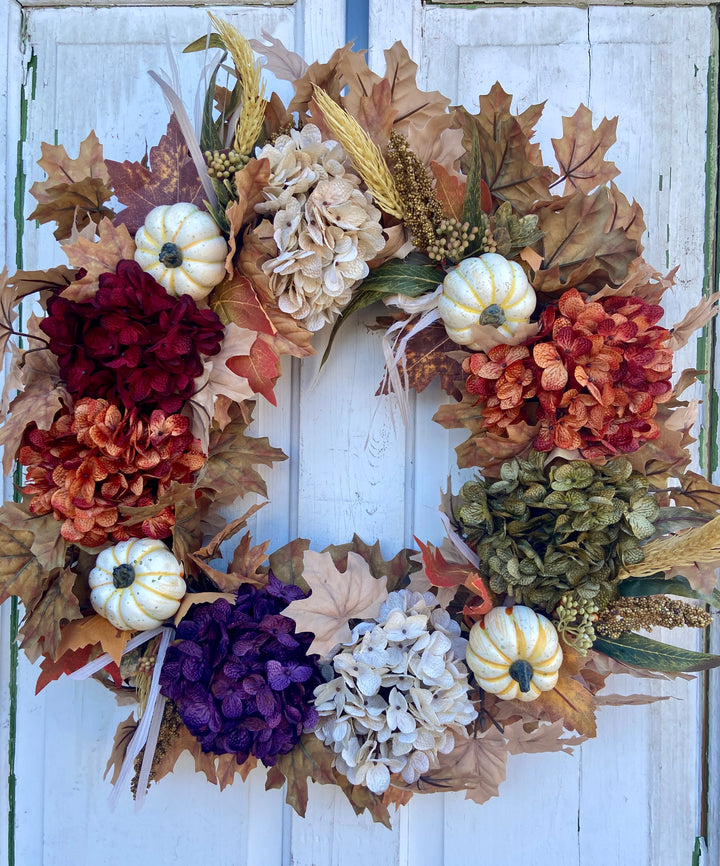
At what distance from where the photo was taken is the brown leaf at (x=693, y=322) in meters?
0.89

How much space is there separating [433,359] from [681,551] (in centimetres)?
39

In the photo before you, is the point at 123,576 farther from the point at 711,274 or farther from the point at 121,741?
the point at 711,274

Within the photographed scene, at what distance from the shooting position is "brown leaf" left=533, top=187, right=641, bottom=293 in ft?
2.87

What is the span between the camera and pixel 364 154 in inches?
32.6

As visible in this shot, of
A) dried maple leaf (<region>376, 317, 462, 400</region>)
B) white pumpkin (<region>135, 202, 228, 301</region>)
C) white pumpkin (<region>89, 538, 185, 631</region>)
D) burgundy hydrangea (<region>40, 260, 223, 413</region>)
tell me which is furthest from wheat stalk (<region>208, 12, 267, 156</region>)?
white pumpkin (<region>89, 538, 185, 631</region>)

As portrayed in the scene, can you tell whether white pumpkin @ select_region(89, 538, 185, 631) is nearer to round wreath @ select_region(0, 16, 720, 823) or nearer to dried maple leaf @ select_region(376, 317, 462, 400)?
round wreath @ select_region(0, 16, 720, 823)

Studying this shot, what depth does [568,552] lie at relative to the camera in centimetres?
85

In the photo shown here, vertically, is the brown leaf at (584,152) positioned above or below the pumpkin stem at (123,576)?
above

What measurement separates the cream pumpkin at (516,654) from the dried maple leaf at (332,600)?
0.49ft

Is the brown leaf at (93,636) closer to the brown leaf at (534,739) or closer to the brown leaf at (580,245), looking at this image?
the brown leaf at (534,739)

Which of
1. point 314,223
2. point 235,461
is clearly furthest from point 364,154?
point 235,461

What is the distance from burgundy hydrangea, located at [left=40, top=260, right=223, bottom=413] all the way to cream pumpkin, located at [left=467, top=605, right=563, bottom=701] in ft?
1.58

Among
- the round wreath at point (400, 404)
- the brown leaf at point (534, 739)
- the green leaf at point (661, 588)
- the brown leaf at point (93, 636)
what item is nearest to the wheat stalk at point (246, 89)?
the round wreath at point (400, 404)

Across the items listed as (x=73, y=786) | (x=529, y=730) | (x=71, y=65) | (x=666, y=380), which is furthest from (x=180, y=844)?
(x=71, y=65)
